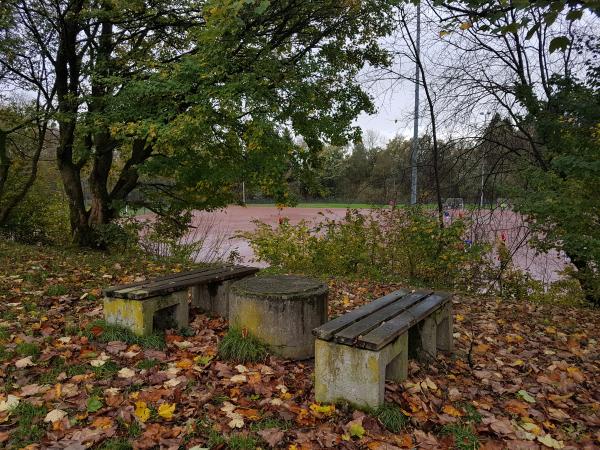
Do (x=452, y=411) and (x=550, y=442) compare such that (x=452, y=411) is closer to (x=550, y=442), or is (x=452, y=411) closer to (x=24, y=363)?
(x=550, y=442)

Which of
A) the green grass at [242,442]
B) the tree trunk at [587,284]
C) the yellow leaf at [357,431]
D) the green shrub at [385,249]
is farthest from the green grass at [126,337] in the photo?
the tree trunk at [587,284]

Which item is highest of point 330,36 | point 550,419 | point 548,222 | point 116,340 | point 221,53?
point 330,36

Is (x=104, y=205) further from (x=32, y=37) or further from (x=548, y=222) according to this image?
(x=548, y=222)

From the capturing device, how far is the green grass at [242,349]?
3.42 m

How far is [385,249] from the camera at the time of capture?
860 cm

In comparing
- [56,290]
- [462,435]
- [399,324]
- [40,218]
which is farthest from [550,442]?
[40,218]

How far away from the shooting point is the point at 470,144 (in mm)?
9312

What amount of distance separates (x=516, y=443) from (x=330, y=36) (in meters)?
8.50

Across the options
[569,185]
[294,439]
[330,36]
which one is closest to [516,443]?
[294,439]

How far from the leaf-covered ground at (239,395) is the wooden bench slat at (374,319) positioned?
0.47m

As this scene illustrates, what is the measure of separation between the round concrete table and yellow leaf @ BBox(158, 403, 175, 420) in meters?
1.03

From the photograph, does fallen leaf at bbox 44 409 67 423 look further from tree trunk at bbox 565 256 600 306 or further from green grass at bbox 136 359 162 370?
tree trunk at bbox 565 256 600 306

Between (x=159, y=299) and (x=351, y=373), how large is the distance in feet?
6.37

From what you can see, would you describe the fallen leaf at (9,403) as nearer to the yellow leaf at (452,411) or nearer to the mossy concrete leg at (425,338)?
the yellow leaf at (452,411)
